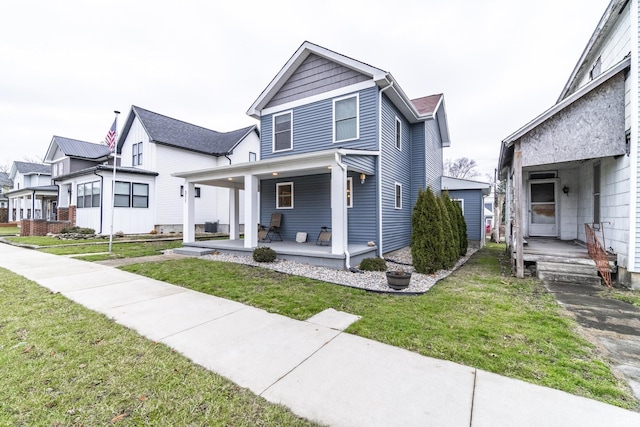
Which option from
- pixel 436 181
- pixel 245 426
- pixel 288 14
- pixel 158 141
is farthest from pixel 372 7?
pixel 158 141

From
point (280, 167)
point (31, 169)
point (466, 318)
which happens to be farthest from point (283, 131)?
point (31, 169)

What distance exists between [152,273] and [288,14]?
11093 mm

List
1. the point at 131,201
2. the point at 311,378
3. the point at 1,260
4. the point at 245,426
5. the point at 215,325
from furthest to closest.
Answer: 1. the point at 131,201
2. the point at 1,260
3. the point at 215,325
4. the point at 311,378
5. the point at 245,426

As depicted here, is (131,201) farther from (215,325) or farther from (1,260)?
(215,325)

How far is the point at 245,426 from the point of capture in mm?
1879

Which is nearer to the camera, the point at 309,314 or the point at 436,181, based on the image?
the point at 309,314

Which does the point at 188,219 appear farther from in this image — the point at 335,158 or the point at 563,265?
the point at 563,265

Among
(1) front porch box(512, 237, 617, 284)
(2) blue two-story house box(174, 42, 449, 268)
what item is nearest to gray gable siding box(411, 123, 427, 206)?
(2) blue two-story house box(174, 42, 449, 268)

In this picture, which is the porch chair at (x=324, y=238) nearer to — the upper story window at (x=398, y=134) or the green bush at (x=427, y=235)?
the green bush at (x=427, y=235)

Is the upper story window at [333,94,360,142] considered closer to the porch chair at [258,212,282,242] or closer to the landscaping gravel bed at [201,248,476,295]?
the porch chair at [258,212,282,242]

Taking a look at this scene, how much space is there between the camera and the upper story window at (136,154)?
17587 mm


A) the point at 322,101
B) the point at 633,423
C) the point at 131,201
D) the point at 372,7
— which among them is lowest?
the point at 633,423

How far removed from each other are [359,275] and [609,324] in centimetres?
420

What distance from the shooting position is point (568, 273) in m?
6.25
